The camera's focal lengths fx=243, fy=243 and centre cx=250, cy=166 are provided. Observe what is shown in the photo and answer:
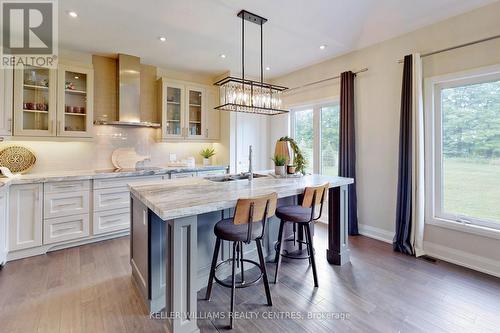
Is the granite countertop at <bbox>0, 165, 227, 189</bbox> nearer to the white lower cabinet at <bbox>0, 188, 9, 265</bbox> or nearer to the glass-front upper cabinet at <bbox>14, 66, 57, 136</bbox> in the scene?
the white lower cabinet at <bbox>0, 188, 9, 265</bbox>

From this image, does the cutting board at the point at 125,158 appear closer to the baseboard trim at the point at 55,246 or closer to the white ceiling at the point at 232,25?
the baseboard trim at the point at 55,246

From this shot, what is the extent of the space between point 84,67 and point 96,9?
1216 mm

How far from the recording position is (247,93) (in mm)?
2791

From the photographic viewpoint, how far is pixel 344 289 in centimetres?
230

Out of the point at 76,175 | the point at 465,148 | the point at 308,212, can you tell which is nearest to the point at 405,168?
the point at 465,148

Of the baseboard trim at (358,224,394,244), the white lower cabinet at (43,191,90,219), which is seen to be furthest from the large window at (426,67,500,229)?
the white lower cabinet at (43,191,90,219)

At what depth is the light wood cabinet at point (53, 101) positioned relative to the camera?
313 centimetres

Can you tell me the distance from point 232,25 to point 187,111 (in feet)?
6.27

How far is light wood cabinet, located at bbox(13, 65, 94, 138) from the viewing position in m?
3.13

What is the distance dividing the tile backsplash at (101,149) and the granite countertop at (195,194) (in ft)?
7.28

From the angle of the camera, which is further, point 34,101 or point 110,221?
point 110,221

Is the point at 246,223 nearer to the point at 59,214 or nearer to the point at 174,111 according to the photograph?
the point at 59,214

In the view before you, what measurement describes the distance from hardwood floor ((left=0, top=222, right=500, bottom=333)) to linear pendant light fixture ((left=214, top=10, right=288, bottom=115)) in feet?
6.07

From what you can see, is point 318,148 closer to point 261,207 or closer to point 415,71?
point 415,71
